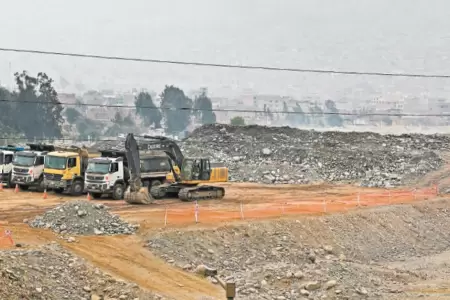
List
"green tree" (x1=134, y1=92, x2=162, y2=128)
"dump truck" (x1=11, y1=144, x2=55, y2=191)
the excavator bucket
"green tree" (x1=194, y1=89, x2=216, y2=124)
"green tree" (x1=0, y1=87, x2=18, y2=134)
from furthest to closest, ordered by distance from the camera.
A: "green tree" (x1=194, y1=89, x2=216, y2=124), "green tree" (x1=134, y1=92, x2=162, y2=128), "green tree" (x1=0, y1=87, x2=18, y2=134), "dump truck" (x1=11, y1=144, x2=55, y2=191), the excavator bucket

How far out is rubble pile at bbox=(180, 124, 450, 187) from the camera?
55906mm

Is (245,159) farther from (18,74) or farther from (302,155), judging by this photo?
(18,74)

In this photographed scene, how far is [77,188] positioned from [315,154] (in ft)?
76.8

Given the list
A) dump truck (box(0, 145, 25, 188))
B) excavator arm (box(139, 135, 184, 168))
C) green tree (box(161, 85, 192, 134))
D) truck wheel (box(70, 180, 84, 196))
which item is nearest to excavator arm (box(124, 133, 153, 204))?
excavator arm (box(139, 135, 184, 168))

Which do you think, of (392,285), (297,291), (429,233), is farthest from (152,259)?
(429,233)

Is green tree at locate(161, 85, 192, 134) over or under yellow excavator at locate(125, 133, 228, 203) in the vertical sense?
over

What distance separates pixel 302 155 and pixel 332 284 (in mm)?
35435

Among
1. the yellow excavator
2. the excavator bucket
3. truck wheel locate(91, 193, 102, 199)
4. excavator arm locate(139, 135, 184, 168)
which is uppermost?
excavator arm locate(139, 135, 184, 168)

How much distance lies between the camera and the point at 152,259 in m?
27.5

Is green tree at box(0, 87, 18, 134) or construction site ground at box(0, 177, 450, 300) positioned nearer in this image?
construction site ground at box(0, 177, 450, 300)

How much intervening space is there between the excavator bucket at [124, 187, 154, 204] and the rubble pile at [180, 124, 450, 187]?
673 inches

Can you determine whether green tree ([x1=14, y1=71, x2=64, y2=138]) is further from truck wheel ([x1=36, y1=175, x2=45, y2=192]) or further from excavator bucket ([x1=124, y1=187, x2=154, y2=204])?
excavator bucket ([x1=124, y1=187, x2=154, y2=204])

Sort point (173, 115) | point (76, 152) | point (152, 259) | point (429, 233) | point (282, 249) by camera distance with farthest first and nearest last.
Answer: point (173, 115) < point (76, 152) < point (429, 233) < point (282, 249) < point (152, 259)

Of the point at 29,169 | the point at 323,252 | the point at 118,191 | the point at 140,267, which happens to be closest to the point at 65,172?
the point at 29,169
